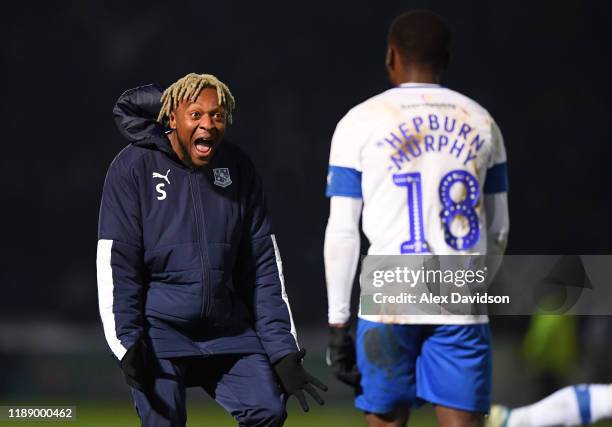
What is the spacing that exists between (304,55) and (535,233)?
3383mm

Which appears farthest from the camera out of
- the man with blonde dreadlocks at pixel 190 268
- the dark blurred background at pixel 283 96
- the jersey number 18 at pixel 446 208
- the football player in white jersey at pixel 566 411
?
the dark blurred background at pixel 283 96

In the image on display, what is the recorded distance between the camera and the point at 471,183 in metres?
3.84

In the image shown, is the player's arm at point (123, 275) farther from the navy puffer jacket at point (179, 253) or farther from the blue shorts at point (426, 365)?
the blue shorts at point (426, 365)

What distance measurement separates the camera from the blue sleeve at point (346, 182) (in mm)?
3867

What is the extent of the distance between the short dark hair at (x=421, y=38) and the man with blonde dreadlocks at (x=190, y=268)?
1016 millimetres

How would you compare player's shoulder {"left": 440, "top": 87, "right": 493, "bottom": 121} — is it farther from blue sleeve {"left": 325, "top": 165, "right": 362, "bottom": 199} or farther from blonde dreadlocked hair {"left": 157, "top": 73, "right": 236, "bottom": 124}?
blonde dreadlocked hair {"left": 157, "top": 73, "right": 236, "bottom": 124}

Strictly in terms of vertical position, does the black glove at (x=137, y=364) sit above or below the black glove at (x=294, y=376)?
above

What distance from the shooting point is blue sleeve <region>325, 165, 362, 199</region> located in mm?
3867

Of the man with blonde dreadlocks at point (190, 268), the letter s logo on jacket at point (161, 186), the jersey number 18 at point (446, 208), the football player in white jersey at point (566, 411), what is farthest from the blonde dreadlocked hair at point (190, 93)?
the football player in white jersey at point (566, 411)

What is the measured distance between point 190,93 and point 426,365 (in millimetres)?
1495

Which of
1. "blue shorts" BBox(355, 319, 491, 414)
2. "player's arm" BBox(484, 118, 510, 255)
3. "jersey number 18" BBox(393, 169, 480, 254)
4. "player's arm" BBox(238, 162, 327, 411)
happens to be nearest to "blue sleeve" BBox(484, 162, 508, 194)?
"player's arm" BBox(484, 118, 510, 255)

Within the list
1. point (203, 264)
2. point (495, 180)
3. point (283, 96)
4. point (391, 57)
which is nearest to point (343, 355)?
point (495, 180)

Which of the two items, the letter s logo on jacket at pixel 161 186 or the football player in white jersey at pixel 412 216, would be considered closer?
the football player in white jersey at pixel 412 216

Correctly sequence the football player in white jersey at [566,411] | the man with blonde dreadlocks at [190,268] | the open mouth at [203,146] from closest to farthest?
the man with blonde dreadlocks at [190,268], the open mouth at [203,146], the football player in white jersey at [566,411]
